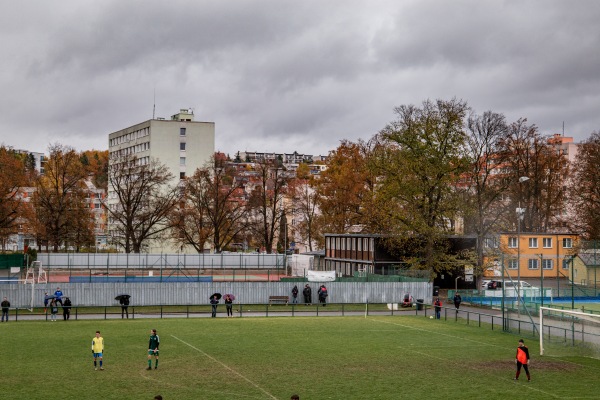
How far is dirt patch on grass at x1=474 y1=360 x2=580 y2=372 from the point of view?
1225 inches

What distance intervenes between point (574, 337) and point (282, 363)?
48.4 feet

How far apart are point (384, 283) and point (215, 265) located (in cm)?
3079

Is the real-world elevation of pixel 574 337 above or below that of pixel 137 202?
below

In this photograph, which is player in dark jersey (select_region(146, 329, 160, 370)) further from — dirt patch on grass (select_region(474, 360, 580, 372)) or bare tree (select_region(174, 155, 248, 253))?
bare tree (select_region(174, 155, 248, 253))

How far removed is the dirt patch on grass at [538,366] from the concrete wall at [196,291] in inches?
1024

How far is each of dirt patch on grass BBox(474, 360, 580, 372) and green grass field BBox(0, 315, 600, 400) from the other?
0.04 meters

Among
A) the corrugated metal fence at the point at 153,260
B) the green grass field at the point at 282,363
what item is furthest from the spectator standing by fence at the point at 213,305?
the corrugated metal fence at the point at 153,260

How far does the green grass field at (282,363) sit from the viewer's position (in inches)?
1022

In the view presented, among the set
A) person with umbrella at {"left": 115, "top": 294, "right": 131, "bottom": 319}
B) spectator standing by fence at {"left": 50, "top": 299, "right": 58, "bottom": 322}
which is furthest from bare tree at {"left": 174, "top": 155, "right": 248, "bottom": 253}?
spectator standing by fence at {"left": 50, "top": 299, "right": 58, "bottom": 322}

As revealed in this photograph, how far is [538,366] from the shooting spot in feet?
105

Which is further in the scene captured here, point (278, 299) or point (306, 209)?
point (306, 209)

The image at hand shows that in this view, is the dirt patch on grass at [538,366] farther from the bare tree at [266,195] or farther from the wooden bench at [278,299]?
the bare tree at [266,195]

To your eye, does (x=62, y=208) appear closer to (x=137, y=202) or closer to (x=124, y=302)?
(x=137, y=202)

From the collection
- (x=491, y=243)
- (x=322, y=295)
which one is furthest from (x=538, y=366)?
(x=491, y=243)
